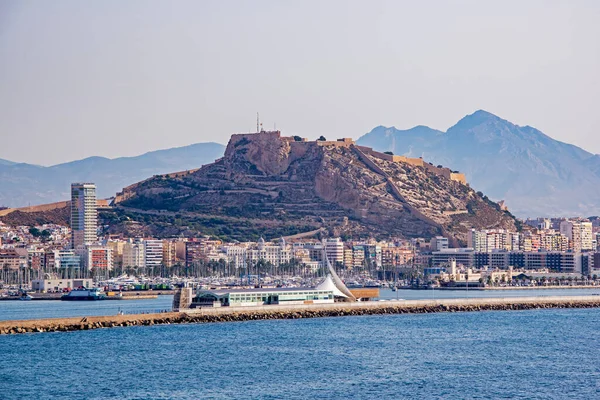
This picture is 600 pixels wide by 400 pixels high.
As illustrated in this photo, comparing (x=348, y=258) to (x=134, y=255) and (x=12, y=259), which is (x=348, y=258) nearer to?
(x=134, y=255)

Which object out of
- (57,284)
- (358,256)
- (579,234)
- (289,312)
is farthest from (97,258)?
(579,234)

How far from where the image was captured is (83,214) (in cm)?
15988

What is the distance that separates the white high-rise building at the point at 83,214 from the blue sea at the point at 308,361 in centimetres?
9475

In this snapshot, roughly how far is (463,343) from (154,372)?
15969 millimetres

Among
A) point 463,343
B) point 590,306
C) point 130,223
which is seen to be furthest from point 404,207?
point 463,343

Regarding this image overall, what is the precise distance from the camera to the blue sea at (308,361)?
40.8 metres

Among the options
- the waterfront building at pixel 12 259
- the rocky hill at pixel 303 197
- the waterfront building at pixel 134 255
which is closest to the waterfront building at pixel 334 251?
the rocky hill at pixel 303 197

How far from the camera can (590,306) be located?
84.0 metres

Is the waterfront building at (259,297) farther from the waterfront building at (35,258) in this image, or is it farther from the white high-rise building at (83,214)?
the white high-rise building at (83,214)

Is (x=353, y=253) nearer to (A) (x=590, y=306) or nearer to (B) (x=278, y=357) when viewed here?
(A) (x=590, y=306)

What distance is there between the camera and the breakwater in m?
58.7

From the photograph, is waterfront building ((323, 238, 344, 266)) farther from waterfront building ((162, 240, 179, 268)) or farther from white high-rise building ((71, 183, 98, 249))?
white high-rise building ((71, 183, 98, 249))

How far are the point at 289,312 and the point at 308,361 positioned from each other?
20833mm

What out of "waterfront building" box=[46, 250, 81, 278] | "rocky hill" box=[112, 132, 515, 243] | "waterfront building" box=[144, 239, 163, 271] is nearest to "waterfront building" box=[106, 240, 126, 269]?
"waterfront building" box=[144, 239, 163, 271]
